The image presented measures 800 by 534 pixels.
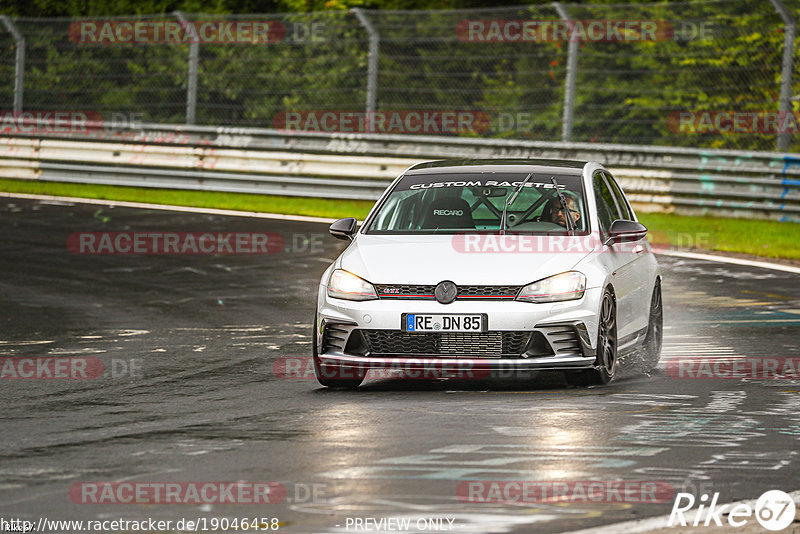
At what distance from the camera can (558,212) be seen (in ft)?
34.0

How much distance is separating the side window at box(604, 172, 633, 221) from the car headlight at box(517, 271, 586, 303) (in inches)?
85.6

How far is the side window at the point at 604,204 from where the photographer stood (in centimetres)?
1055

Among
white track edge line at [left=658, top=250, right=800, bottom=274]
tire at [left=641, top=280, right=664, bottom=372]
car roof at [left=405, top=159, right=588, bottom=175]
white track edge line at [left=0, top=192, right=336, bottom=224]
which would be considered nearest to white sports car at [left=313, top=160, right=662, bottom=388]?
car roof at [left=405, top=159, right=588, bottom=175]

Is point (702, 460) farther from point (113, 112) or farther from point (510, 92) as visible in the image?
point (113, 112)

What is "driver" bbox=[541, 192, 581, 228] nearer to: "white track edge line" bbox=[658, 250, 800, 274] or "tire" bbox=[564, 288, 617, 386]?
"tire" bbox=[564, 288, 617, 386]

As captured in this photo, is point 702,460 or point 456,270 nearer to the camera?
point 702,460

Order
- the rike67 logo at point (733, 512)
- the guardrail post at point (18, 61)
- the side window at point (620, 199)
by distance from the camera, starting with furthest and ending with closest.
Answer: the guardrail post at point (18, 61)
the side window at point (620, 199)
the rike67 logo at point (733, 512)

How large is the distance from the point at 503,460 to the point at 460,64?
18.2m

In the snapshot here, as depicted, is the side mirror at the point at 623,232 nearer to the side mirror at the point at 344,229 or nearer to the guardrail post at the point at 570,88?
the side mirror at the point at 344,229

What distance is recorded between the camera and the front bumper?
915 centimetres

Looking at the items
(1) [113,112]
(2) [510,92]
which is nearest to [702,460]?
(2) [510,92]

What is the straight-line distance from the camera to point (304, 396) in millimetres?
9352

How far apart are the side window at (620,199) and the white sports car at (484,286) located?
0.83 metres

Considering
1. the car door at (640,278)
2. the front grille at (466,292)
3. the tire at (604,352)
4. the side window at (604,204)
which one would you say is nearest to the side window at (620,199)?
the car door at (640,278)
